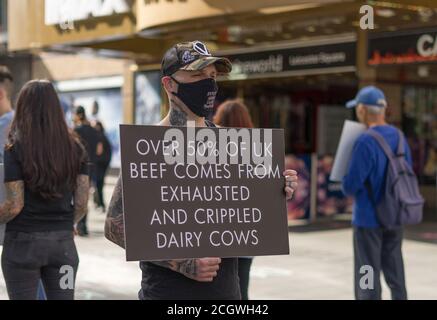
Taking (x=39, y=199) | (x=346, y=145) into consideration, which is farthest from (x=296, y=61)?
(x=39, y=199)

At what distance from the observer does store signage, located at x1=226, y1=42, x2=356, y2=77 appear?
13.2 m

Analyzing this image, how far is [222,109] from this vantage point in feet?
19.7

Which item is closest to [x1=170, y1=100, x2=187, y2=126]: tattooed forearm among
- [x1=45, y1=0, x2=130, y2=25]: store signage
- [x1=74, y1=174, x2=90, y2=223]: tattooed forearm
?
[x1=74, y1=174, x2=90, y2=223]: tattooed forearm

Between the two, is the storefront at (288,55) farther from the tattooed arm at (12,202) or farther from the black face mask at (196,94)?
the black face mask at (196,94)

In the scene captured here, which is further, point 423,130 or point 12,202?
point 423,130

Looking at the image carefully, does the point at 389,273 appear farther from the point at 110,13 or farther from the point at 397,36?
the point at 110,13

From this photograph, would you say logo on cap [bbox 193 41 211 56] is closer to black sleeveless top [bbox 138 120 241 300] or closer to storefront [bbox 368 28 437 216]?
black sleeveless top [bbox 138 120 241 300]

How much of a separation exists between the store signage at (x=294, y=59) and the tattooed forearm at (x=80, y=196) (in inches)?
363

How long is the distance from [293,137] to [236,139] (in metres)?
15.2

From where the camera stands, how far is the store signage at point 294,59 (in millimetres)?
13164

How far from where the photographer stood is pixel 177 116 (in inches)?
129

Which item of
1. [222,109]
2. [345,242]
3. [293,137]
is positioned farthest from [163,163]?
[293,137]

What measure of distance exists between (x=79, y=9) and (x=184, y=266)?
12.9 m

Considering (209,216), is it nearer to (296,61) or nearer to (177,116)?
(177,116)
